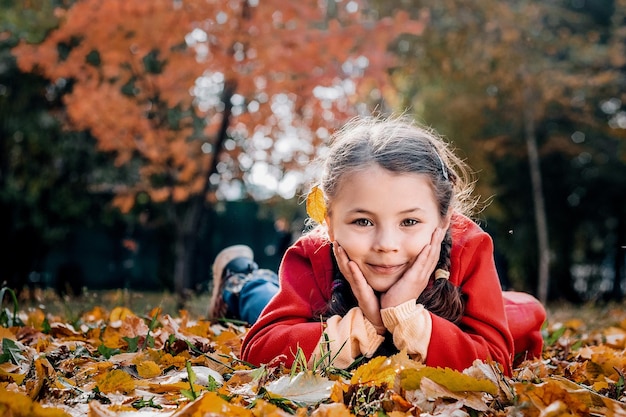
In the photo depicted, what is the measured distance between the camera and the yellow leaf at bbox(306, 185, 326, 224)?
2180 millimetres

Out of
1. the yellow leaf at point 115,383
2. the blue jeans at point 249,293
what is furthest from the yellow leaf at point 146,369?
the blue jeans at point 249,293

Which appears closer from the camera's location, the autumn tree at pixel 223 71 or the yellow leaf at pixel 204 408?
the yellow leaf at pixel 204 408

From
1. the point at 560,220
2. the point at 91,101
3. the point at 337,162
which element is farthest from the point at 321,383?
the point at 560,220

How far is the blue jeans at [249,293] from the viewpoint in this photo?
10.1ft

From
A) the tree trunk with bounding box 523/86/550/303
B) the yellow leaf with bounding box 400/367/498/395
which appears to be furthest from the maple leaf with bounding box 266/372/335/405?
the tree trunk with bounding box 523/86/550/303

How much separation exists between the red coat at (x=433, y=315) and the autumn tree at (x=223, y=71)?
3.74 metres

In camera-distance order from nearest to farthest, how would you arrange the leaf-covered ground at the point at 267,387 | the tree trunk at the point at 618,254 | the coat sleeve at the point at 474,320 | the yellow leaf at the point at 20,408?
the yellow leaf at the point at 20,408 < the leaf-covered ground at the point at 267,387 < the coat sleeve at the point at 474,320 < the tree trunk at the point at 618,254

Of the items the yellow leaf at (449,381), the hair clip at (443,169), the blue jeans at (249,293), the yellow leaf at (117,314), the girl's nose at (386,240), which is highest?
the hair clip at (443,169)

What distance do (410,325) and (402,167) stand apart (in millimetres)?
494

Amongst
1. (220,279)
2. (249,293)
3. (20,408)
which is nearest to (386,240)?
(20,408)

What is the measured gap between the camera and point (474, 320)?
212 cm

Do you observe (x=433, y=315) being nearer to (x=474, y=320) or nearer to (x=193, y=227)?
(x=474, y=320)

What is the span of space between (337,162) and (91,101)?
514 centimetres

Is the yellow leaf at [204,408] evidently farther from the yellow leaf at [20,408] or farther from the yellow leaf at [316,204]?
the yellow leaf at [316,204]
